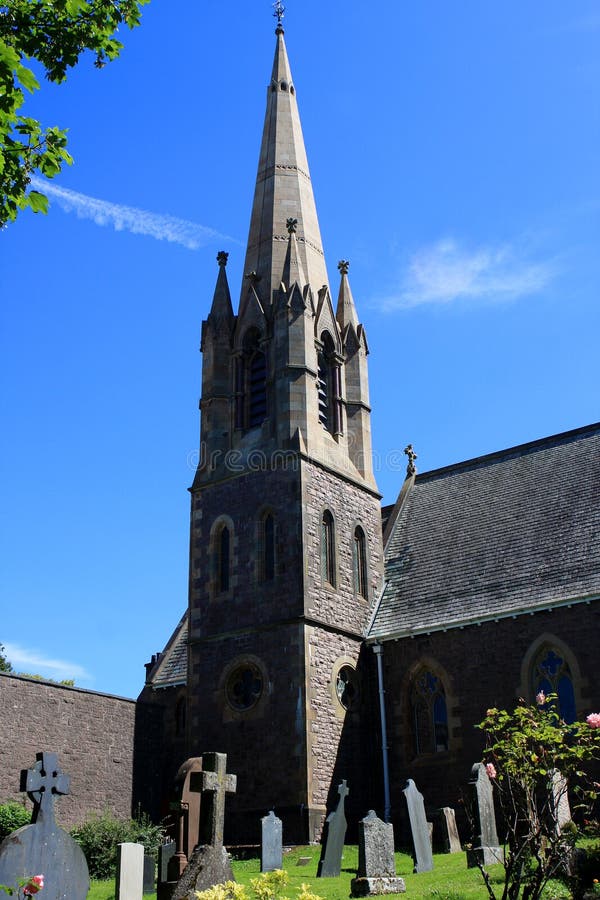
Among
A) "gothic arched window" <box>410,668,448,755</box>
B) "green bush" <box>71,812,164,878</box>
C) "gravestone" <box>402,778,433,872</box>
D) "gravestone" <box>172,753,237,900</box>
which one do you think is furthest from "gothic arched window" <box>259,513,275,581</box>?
"gravestone" <box>172,753,237,900</box>

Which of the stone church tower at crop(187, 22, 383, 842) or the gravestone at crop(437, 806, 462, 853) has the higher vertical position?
the stone church tower at crop(187, 22, 383, 842)

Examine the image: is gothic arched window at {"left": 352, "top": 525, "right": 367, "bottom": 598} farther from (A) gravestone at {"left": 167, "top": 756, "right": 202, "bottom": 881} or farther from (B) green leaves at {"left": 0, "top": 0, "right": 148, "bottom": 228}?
(B) green leaves at {"left": 0, "top": 0, "right": 148, "bottom": 228}

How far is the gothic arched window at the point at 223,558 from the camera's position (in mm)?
26484

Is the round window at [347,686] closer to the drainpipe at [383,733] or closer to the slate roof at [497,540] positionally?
the drainpipe at [383,733]

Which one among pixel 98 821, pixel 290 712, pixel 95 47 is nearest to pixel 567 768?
pixel 95 47

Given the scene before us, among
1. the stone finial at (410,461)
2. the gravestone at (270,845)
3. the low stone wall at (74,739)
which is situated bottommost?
the gravestone at (270,845)

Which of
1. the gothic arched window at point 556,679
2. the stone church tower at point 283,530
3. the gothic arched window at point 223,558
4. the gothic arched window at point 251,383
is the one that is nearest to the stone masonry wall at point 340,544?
the stone church tower at point 283,530

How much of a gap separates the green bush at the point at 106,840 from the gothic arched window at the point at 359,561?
8.39 meters

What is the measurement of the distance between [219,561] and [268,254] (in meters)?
9.97

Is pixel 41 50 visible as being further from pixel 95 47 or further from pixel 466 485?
pixel 466 485

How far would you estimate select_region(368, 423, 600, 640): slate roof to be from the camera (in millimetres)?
23578

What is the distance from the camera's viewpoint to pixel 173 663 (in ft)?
95.1

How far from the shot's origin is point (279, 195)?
31.7m

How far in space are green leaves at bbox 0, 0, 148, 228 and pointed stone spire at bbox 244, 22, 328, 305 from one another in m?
19.2
